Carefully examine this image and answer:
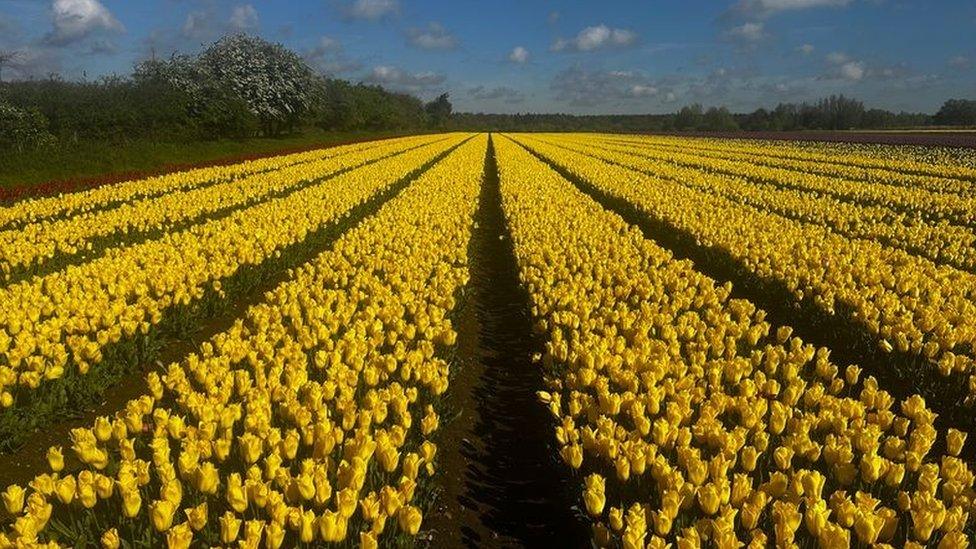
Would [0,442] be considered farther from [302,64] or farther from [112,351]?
[302,64]

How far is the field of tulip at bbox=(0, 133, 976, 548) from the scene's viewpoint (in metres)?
3.61

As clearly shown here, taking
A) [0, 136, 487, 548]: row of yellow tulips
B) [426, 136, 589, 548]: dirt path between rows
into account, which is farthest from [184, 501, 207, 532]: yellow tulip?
A: [426, 136, 589, 548]: dirt path between rows

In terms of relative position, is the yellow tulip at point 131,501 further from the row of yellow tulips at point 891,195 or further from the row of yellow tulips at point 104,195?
the row of yellow tulips at point 891,195

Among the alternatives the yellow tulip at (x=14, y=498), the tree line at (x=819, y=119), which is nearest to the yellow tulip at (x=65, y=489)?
the yellow tulip at (x=14, y=498)

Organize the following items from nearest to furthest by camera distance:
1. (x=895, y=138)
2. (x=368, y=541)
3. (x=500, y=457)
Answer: (x=368, y=541), (x=500, y=457), (x=895, y=138)

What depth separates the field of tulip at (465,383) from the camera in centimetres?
361

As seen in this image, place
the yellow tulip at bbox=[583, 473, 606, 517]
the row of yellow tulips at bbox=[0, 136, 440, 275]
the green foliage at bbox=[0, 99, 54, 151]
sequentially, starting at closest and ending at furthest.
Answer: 1. the yellow tulip at bbox=[583, 473, 606, 517]
2. the row of yellow tulips at bbox=[0, 136, 440, 275]
3. the green foliage at bbox=[0, 99, 54, 151]

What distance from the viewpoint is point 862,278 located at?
9102mm

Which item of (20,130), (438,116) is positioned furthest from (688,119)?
(20,130)

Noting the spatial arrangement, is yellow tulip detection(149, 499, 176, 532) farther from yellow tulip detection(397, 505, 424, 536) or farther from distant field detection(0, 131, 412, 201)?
distant field detection(0, 131, 412, 201)

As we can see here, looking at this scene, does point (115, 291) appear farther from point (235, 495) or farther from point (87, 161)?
point (87, 161)

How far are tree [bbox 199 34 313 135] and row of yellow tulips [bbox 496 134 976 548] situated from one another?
6684 cm

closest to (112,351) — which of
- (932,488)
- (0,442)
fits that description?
(0,442)

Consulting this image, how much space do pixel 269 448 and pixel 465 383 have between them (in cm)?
335
